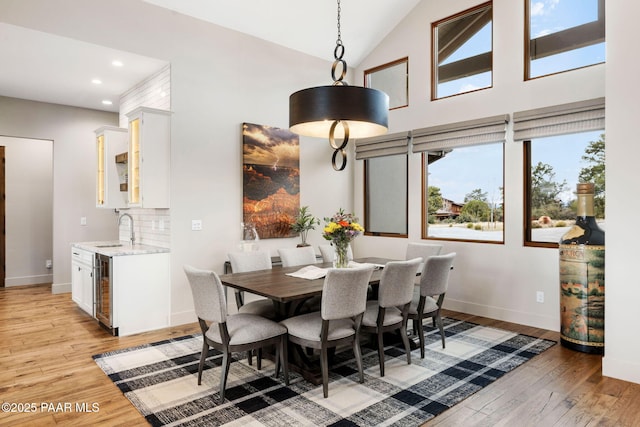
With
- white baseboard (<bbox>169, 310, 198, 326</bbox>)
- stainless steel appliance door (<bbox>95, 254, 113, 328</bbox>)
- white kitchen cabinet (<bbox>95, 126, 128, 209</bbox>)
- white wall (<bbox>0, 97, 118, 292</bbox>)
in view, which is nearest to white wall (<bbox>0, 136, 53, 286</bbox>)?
white wall (<bbox>0, 97, 118, 292</bbox>)

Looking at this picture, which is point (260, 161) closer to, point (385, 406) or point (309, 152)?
point (309, 152)

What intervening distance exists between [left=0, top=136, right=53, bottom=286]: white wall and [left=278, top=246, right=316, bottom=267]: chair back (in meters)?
5.07

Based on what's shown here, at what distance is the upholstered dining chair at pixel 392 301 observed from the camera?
3115 millimetres

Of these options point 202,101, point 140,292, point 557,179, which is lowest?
point 140,292

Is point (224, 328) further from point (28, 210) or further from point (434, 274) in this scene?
point (28, 210)

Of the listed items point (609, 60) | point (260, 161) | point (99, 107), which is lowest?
point (260, 161)

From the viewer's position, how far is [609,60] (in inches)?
124

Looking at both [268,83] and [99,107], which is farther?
[99,107]

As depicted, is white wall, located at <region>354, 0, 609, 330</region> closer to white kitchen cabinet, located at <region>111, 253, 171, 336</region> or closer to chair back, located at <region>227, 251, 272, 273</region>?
chair back, located at <region>227, 251, 272, 273</region>

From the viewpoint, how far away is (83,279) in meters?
4.96

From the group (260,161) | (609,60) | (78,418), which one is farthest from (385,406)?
(260,161)

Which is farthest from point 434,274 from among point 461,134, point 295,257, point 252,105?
point 252,105

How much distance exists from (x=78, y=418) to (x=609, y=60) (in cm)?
454

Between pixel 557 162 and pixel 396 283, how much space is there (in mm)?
2533
